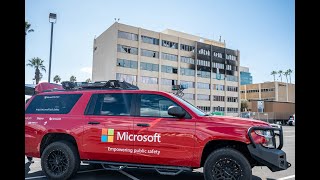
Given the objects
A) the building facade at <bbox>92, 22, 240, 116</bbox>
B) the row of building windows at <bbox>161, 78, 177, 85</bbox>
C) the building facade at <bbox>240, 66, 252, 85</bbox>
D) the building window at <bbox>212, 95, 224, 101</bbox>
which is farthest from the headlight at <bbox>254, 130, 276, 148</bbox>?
the building facade at <bbox>240, 66, 252, 85</bbox>

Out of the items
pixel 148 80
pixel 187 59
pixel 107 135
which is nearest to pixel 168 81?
pixel 148 80

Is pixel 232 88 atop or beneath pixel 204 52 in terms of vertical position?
beneath

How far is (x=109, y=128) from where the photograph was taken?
221 inches

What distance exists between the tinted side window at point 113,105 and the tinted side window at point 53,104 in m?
0.59

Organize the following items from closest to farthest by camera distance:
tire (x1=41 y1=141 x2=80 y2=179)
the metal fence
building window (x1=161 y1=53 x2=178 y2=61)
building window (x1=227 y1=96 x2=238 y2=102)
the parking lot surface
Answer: tire (x1=41 y1=141 x2=80 y2=179) < the parking lot surface < the metal fence < building window (x1=161 y1=53 x2=178 y2=61) < building window (x1=227 y1=96 x2=238 y2=102)

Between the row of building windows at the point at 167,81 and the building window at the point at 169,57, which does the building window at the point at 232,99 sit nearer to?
the row of building windows at the point at 167,81

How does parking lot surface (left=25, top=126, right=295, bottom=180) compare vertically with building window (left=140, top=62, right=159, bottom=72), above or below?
below

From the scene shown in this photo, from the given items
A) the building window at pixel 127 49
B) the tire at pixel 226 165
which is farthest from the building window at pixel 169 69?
the tire at pixel 226 165

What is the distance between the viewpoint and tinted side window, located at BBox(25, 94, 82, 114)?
615cm

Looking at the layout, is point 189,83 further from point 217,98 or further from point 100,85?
point 100,85

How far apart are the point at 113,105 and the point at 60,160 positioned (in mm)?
1612

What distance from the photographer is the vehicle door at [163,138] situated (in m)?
5.19

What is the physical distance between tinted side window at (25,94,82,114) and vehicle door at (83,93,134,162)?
0.50 meters

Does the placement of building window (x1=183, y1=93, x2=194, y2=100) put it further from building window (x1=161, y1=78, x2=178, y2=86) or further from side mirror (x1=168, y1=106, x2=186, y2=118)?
side mirror (x1=168, y1=106, x2=186, y2=118)
